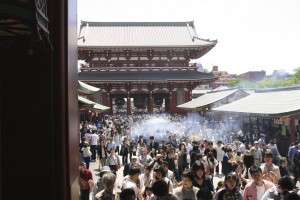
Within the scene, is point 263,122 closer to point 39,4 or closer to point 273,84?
point 39,4

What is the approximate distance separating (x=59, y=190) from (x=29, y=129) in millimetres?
885

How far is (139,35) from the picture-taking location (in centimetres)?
4106

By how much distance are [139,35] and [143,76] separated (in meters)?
8.22

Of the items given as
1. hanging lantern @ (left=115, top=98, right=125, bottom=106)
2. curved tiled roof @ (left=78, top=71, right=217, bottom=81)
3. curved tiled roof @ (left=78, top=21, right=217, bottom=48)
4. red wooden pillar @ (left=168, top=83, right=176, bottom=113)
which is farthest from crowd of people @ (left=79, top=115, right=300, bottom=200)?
hanging lantern @ (left=115, top=98, right=125, bottom=106)

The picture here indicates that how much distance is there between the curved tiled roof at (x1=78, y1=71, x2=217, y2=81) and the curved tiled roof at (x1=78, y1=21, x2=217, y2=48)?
303cm

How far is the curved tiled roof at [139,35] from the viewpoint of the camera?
37125 mm

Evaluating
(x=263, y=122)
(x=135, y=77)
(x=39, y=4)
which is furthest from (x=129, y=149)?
(x=135, y=77)

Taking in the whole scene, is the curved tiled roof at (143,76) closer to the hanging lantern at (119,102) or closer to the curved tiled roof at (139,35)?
the curved tiled roof at (139,35)

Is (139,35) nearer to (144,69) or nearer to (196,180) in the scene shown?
(144,69)

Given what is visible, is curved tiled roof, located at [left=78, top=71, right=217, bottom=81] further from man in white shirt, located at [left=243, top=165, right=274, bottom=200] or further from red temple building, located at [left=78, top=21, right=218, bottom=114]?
man in white shirt, located at [left=243, top=165, right=274, bottom=200]

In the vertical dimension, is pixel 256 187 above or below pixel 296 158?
above

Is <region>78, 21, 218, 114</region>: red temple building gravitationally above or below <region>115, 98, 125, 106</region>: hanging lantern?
above

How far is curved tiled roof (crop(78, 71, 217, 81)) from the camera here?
34.3 m

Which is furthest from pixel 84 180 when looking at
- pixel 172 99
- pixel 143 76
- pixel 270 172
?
pixel 172 99
